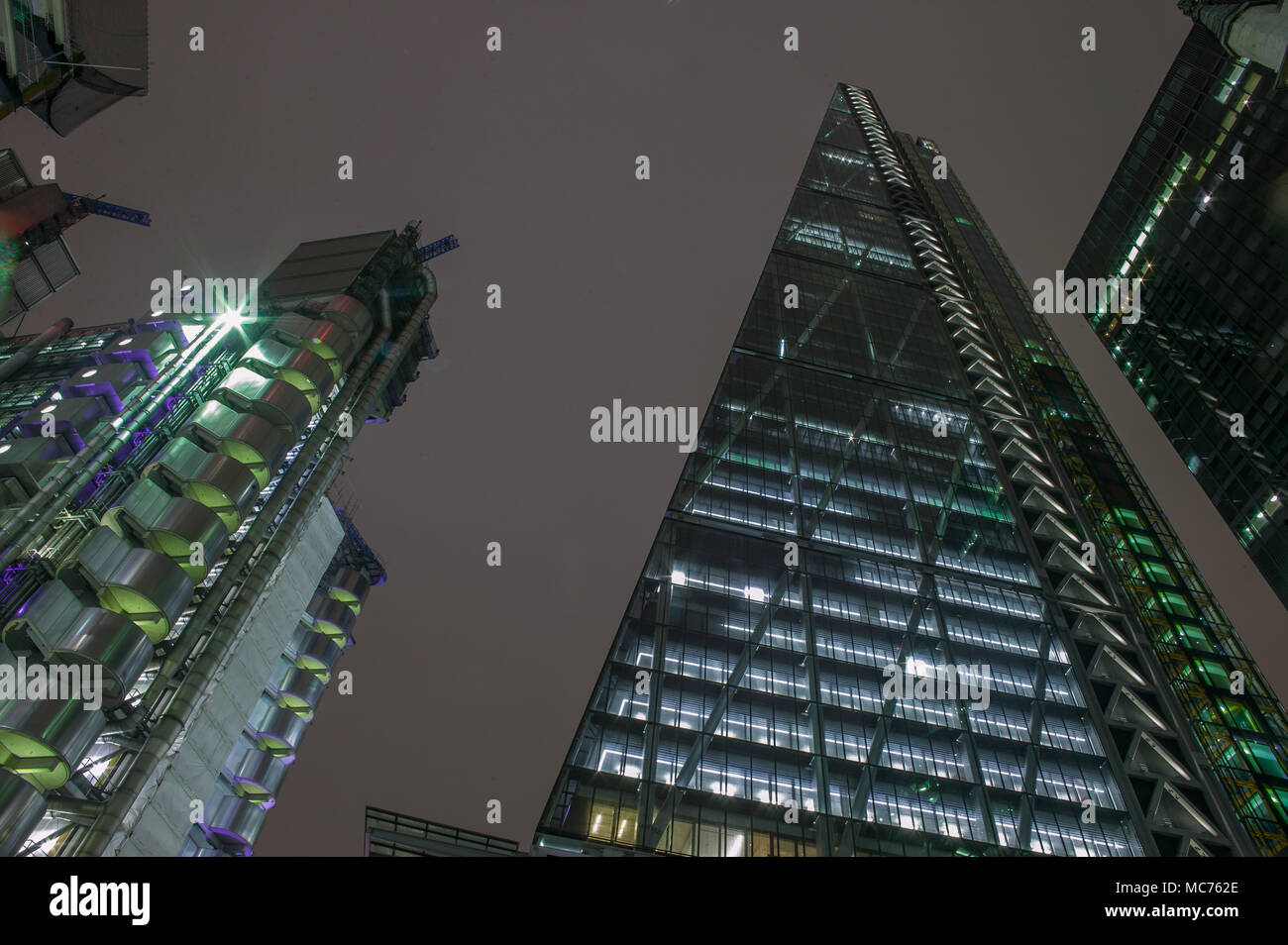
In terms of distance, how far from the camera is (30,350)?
144 feet

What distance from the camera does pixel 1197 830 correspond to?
31828 mm

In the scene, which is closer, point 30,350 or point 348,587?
point 30,350

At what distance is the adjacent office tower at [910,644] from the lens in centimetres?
2992

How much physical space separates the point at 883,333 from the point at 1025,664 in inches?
1261

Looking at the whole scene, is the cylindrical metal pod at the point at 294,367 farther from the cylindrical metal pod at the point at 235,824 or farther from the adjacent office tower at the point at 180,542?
the cylindrical metal pod at the point at 235,824

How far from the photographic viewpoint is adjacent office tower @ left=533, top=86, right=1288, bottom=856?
98.2 ft

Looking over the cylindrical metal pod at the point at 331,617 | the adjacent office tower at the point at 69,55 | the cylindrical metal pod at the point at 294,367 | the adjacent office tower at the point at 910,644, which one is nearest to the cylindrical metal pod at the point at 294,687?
the cylindrical metal pod at the point at 331,617

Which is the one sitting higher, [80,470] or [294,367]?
[294,367]

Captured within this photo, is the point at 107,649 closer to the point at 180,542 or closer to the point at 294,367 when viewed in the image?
the point at 180,542

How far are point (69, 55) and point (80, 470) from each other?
46.0 ft

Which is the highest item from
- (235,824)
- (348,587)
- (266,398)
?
(266,398)

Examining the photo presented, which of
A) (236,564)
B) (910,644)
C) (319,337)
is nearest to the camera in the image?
(236,564)

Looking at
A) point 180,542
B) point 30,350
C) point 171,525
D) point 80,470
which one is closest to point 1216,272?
point 180,542

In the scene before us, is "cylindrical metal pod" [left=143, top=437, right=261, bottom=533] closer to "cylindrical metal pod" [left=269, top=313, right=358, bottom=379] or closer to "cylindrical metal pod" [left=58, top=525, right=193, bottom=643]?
"cylindrical metal pod" [left=58, top=525, right=193, bottom=643]
